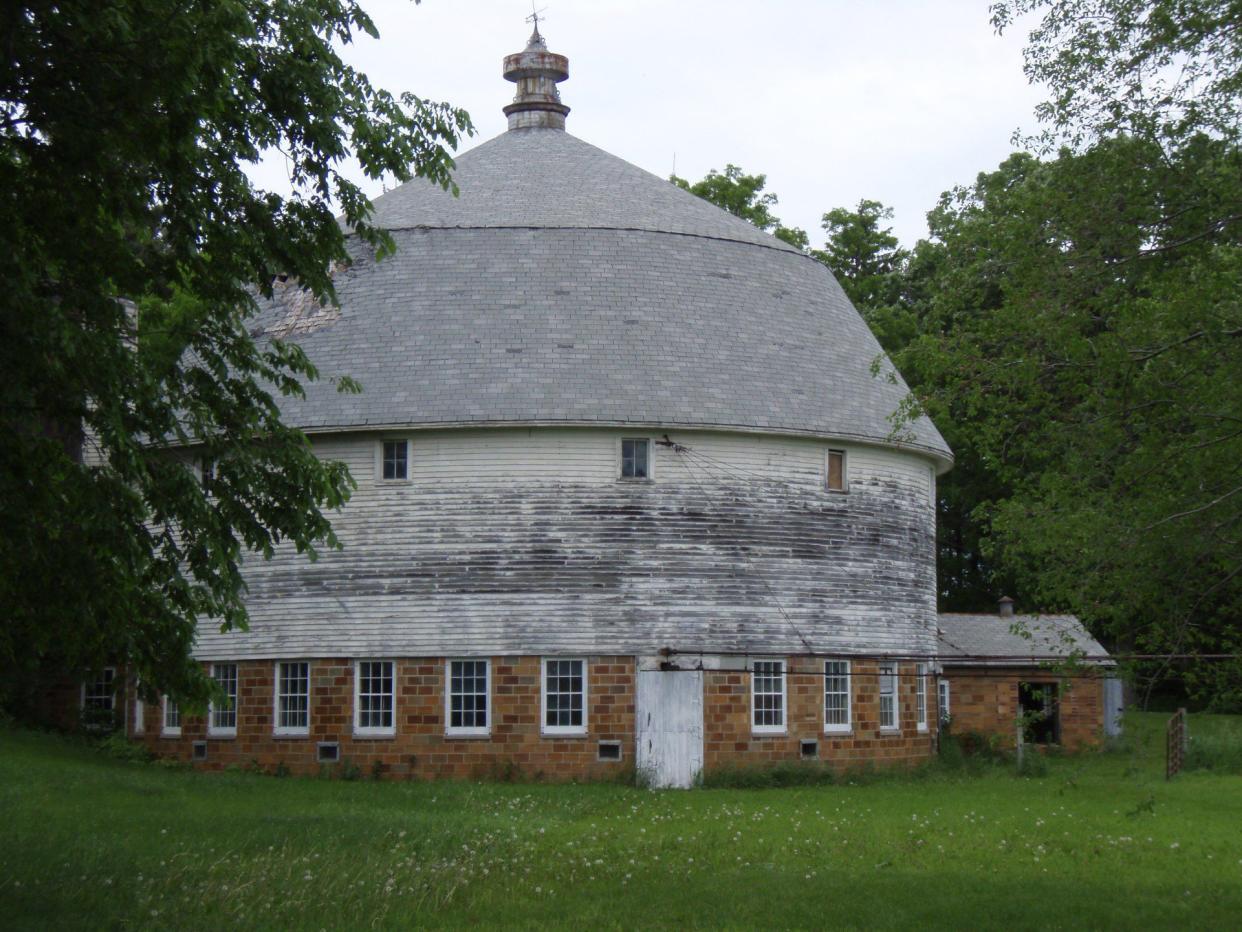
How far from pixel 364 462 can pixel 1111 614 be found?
624 inches

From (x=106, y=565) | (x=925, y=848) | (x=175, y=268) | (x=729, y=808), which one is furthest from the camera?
(x=729, y=808)

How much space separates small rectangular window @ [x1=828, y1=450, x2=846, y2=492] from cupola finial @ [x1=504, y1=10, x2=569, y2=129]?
38.7 ft

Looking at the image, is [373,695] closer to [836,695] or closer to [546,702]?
[546,702]

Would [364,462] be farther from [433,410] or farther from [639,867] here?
[639,867]

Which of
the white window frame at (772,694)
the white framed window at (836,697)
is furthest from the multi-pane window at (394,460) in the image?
the white framed window at (836,697)

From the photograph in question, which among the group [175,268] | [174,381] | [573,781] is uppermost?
[175,268]

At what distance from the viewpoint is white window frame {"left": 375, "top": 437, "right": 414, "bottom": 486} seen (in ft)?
87.1

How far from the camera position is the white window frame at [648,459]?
26578 mm

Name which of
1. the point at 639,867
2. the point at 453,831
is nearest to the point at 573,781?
the point at 453,831

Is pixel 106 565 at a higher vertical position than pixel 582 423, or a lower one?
lower

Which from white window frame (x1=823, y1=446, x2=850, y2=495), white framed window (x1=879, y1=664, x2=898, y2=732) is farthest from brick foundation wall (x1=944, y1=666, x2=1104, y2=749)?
white window frame (x1=823, y1=446, x2=850, y2=495)

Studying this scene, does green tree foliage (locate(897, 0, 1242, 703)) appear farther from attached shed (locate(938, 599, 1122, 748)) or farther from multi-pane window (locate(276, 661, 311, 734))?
attached shed (locate(938, 599, 1122, 748))

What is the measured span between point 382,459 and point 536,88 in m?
12.7

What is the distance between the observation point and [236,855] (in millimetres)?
16094
